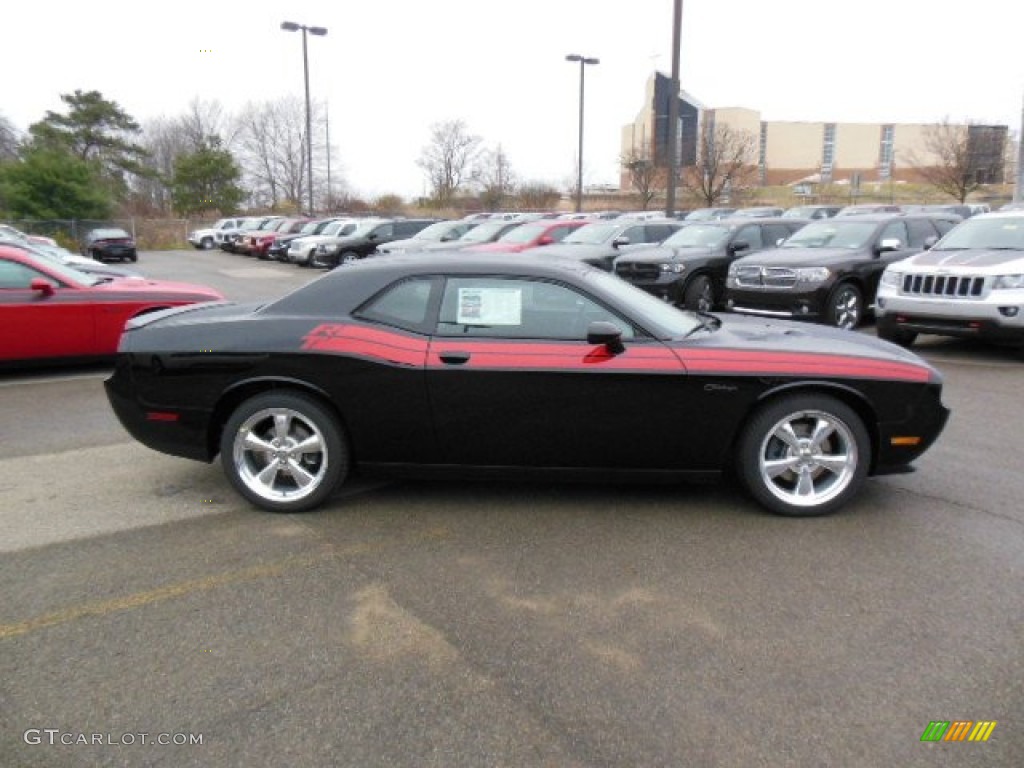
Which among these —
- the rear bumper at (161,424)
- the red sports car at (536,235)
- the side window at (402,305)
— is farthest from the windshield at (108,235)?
the side window at (402,305)

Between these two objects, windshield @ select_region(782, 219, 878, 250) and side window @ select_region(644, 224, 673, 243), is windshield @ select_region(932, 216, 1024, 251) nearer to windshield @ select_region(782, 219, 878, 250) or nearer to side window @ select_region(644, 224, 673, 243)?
windshield @ select_region(782, 219, 878, 250)

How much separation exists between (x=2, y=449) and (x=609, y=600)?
15.5 feet

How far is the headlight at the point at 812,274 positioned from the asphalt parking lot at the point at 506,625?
5.90 m

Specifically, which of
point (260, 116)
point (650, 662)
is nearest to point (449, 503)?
point (650, 662)

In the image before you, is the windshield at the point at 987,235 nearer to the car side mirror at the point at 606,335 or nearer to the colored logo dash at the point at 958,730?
the car side mirror at the point at 606,335

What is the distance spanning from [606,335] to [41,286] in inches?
258

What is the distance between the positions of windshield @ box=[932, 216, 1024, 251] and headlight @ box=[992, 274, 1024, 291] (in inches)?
36.2

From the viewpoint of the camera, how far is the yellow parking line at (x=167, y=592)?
10.8 feet

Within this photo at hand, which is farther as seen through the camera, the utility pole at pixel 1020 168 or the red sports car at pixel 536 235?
the utility pole at pixel 1020 168

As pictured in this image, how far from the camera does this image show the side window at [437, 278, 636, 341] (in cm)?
441

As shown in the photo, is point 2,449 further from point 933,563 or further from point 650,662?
point 933,563

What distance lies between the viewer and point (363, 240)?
24281 mm

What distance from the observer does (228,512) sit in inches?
179

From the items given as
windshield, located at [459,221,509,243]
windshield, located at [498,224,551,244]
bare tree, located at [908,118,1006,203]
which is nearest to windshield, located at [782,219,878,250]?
windshield, located at [498,224,551,244]
